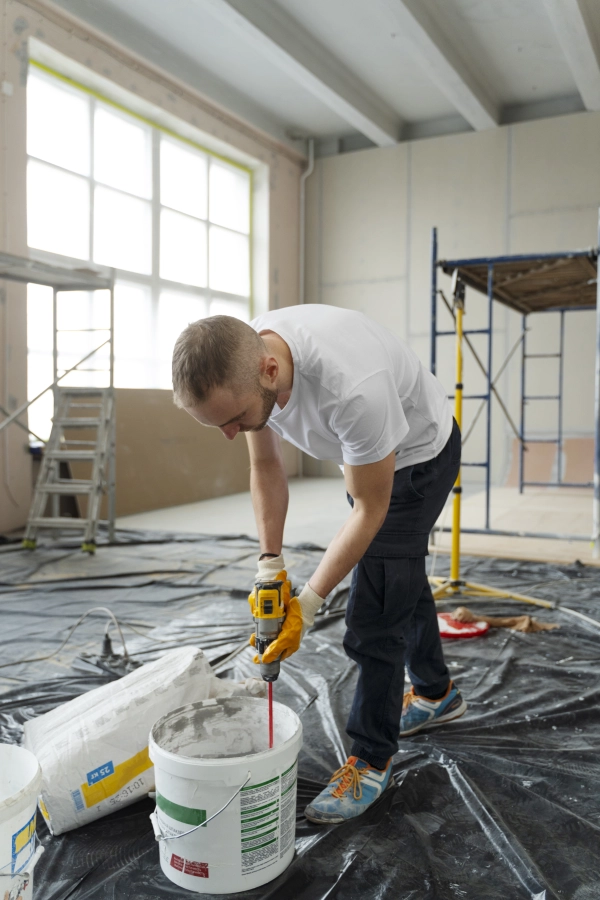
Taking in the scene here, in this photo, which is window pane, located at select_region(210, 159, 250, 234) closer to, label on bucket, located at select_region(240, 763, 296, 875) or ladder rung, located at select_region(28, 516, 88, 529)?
ladder rung, located at select_region(28, 516, 88, 529)

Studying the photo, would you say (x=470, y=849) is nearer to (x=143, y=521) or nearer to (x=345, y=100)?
(x=143, y=521)

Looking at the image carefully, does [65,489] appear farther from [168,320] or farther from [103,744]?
[103,744]

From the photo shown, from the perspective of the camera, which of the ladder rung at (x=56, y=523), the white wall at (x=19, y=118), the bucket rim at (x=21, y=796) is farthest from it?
the white wall at (x=19, y=118)

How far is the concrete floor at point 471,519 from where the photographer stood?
424cm

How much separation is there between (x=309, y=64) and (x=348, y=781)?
6314 mm

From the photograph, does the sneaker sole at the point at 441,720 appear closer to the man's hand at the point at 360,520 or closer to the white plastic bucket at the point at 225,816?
the white plastic bucket at the point at 225,816

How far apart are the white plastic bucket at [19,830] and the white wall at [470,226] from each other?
711 centimetres

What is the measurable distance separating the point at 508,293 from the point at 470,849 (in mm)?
4523

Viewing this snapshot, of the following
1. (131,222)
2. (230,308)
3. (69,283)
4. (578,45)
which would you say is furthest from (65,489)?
(578,45)

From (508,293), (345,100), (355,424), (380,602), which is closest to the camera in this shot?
(355,424)

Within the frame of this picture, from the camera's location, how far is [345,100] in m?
6.98

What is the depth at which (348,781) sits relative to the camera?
5.08 ft

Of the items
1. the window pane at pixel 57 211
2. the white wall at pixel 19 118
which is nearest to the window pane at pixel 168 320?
the window pane at pixel 57 211

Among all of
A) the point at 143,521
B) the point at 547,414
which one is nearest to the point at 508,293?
the point at 547,414
